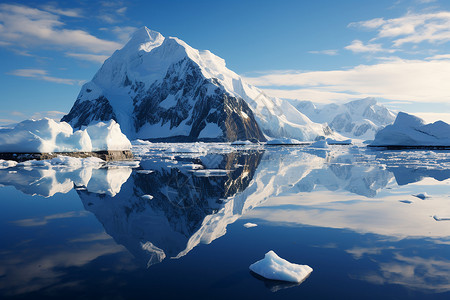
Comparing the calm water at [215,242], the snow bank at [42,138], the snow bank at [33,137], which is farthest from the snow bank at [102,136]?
the calm water at [215,242]

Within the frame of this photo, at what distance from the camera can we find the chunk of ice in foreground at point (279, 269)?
505 centimetres

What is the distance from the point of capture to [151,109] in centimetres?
18038

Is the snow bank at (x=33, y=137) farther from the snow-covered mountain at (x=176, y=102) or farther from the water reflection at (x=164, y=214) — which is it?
the snow-covered mountain at (x=176, y=102)

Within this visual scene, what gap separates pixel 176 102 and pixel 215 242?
172 meters

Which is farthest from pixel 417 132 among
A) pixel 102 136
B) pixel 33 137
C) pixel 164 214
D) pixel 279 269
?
pixel 279 269

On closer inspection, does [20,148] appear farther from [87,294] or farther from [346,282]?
[346,282]

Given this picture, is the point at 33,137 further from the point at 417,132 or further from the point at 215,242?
the point at 417,132

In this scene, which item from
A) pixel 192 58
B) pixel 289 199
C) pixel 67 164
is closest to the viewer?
pixel 289 199

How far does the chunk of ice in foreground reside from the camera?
5.05 meters

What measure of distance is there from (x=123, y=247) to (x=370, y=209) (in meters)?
7.46

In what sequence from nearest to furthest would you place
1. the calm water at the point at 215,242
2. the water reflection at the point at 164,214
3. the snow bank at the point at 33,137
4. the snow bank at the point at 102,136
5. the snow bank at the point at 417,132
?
1. the calm water at the point at 215,242
2. the water reflection at the point at 164,214
3. the snow bank at the point at 33,137
4. the snow bank at the point at 102,136
5. the snow bank at the point at 417,132

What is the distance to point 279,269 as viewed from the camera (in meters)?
5.16

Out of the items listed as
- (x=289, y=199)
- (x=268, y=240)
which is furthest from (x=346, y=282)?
(x=289, y=199)

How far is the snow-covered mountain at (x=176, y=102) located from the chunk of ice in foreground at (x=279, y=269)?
142 m
